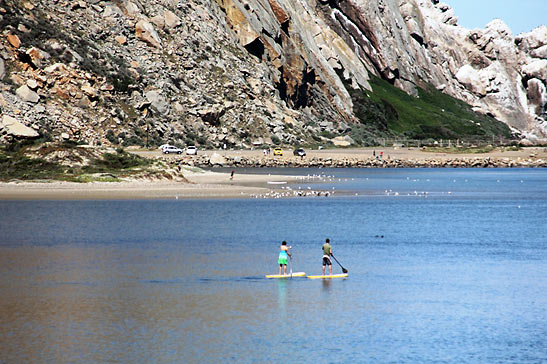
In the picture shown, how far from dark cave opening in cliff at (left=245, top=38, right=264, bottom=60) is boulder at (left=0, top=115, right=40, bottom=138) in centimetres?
6459

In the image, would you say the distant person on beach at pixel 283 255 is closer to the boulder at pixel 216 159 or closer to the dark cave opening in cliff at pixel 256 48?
the boulder at pixel 216 159

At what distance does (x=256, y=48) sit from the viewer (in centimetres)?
16275

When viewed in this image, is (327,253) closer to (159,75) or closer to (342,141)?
(159,75)

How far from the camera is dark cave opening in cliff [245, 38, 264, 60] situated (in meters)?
161

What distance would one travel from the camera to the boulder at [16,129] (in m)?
101

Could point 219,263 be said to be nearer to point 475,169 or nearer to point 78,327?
point 78,327

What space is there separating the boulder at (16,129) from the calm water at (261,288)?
127 feet

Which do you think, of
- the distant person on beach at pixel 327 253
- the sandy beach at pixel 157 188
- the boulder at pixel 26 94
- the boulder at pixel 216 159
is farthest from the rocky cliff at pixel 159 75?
the distant person on beach at pixel 327 253

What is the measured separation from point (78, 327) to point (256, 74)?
130m

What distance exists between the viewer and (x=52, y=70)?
12194cm

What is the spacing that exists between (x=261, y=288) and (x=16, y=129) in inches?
3003

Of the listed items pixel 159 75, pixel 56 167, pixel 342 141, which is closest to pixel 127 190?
pixel 56 167

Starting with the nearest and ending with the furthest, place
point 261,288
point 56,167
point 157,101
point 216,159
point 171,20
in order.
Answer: point 261,288, point 56,167, point 216,159, point 157,101, point 171,20

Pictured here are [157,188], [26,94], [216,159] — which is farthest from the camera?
[216,159]
